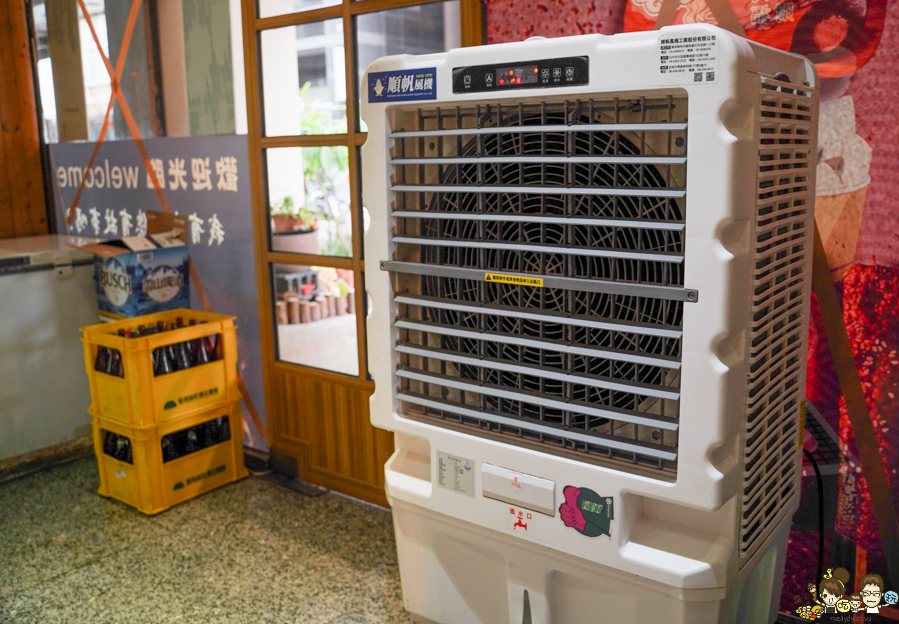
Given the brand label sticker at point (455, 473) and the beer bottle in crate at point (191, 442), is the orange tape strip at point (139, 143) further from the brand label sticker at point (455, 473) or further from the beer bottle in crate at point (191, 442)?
the brand label sticker at point (455, 473)

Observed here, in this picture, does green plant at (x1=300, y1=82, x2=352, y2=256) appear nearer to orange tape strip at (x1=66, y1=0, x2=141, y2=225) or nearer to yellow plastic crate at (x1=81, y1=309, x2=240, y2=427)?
yellow plastic crate at (x1=81, y1=309, x2=240, y2=427)

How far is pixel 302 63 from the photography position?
120 inches

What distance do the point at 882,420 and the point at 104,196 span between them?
3444mm

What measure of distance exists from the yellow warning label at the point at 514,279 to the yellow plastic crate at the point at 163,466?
1880mm

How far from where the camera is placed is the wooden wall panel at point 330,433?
2869 millimetres

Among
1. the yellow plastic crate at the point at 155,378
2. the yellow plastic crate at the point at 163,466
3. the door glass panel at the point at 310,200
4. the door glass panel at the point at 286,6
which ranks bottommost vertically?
the yellow plastic crate at the point at 163,466

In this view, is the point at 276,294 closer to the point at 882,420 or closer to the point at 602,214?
the point at 602,214

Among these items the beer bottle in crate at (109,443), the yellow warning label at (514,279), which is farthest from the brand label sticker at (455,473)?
the beer bottle in crate at (109,443)

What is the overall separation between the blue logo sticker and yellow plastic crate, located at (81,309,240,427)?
1643 millimetres

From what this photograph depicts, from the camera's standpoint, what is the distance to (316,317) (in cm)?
304

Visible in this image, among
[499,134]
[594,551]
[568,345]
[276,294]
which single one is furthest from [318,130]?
[594,551]

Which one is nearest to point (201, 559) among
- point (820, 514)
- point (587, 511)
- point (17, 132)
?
point (587, 511)

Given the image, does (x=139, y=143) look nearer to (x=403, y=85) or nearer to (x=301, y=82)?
(x=301, y=82)

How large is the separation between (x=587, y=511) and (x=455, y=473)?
0.31 metres
